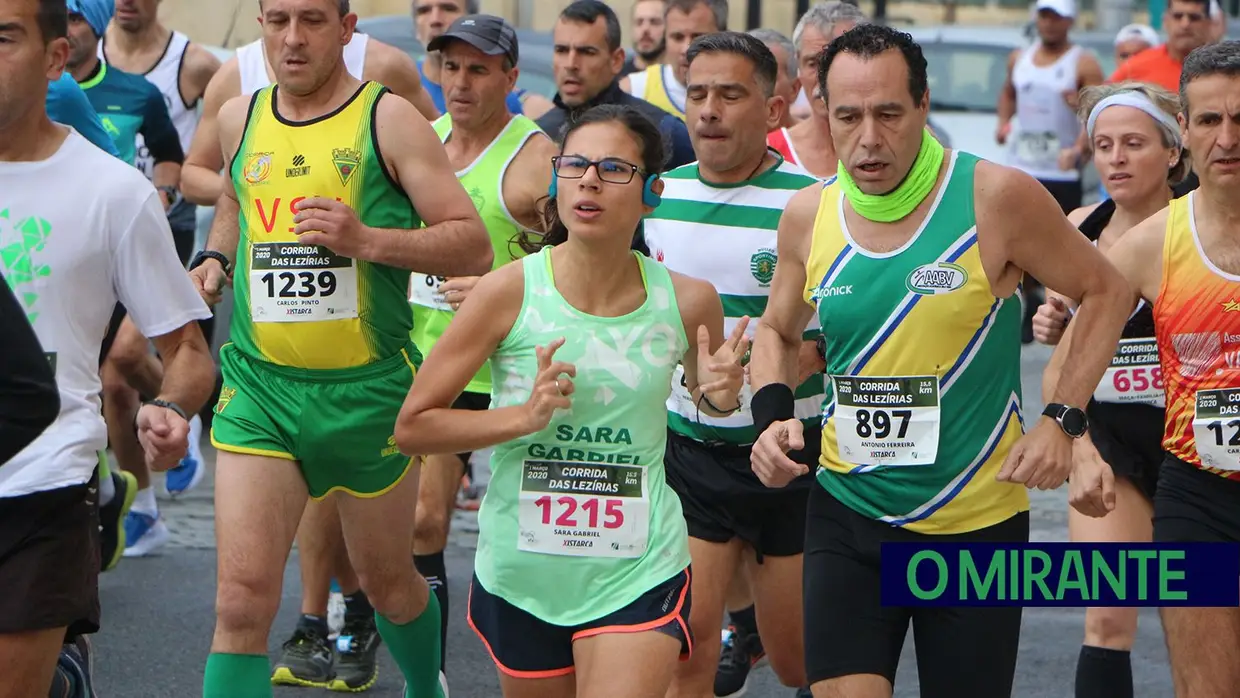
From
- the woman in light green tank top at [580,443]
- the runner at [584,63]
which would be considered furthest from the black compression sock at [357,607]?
the woman in light green tank top at [580,443]

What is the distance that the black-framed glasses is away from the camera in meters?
4.81

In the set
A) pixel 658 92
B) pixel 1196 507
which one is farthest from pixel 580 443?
pixel 658 92

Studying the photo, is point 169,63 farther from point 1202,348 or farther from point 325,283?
point 1202,348

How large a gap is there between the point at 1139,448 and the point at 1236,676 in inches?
57.7

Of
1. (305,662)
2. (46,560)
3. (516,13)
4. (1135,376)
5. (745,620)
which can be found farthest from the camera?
(516,13)

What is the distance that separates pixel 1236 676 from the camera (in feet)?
16.2

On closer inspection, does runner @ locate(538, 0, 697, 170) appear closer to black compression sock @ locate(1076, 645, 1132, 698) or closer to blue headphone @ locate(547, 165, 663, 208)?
black compression sock @ locate(1076, 645, 1132, 698)

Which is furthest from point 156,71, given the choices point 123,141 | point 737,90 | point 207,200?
point 737,90

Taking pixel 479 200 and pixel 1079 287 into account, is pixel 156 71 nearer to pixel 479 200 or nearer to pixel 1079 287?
pixel 479 200

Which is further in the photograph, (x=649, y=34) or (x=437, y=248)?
Answer: (x=649, y=34)

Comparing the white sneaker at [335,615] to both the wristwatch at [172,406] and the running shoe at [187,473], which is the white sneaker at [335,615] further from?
the wristwatch at [172,406]

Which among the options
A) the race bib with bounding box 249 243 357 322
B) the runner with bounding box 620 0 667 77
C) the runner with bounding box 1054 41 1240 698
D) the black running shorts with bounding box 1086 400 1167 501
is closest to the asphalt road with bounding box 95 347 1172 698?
the black running shorts with bounding box 1086 400 1167 501

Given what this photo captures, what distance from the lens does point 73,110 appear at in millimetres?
6449

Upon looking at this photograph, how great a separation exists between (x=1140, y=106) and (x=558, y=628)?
9.56 feet
